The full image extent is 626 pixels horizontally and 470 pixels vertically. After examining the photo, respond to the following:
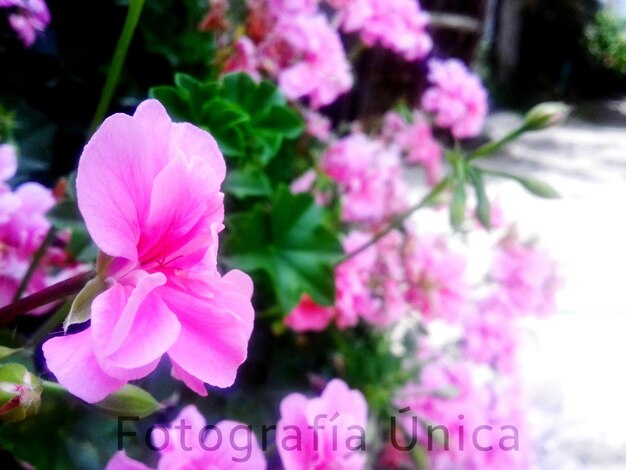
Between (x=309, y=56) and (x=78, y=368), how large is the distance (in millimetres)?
500

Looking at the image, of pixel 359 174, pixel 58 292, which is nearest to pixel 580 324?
pixel 359 174

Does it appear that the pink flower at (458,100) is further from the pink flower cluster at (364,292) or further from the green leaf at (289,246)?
the green leaf at (289,246)

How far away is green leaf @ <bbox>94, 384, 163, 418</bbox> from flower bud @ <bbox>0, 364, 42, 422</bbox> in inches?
1.9

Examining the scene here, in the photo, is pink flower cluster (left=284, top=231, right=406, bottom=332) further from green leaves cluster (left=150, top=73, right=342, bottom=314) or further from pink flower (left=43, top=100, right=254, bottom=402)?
pink flower (left=43, top=100, right=254, bottom=402)

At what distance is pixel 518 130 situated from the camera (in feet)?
1.76

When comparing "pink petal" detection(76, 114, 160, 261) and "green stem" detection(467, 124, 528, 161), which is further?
"green stem" detection(467, 124, 528, 161)

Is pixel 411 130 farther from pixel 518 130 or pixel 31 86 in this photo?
pixel 31 86

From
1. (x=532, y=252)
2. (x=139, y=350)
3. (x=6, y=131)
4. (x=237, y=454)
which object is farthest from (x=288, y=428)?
(x=532, y=252)

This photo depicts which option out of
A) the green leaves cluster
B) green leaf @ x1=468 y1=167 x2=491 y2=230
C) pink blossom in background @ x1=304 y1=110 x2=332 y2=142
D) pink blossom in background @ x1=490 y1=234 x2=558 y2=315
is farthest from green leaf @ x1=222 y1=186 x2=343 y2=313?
pink blossom in background @ x1=490 y1=234 x2=558 y2=315

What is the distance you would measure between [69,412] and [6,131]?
22 centimetres

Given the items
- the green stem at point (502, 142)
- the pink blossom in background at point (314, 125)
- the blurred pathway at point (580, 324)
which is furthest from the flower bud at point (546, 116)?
the pink blossom in background at point (314, 125)

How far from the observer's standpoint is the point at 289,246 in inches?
21.8

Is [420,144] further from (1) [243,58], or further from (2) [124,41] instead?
(2) [124,41]

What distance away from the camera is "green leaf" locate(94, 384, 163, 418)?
274 millimetres
